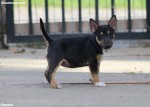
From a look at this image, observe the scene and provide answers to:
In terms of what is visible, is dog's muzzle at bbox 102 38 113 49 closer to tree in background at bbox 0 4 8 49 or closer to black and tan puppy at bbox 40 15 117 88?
black and tan puppy at bbox 40 15 117 88

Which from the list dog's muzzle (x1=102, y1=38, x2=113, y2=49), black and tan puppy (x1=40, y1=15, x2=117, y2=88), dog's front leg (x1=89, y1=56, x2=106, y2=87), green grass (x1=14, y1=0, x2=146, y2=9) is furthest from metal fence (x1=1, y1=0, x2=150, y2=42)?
dog's muzzle (x1=102, y1=38, x2=113, y2=49)

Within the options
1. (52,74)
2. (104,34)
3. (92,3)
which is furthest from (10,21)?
(104,34)

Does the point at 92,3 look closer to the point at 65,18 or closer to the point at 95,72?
the point at 65,18

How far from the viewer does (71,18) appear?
14.1m

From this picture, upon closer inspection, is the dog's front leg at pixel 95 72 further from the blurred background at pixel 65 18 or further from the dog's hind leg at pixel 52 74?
the blurred background at pixel 65 18

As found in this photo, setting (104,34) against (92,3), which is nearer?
(104,34)

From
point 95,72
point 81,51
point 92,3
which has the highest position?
point 92,3

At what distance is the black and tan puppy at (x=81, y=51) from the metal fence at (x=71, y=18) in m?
4.64

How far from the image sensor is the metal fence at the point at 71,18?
13836mm

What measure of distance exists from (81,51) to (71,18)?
16.6 feet

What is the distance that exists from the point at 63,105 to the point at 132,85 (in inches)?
71.3

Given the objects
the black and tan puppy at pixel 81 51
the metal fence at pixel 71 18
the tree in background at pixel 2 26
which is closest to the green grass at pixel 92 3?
the metal fence at pixel 71 18

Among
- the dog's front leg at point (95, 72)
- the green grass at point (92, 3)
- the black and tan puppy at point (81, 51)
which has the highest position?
the green grass at point (92, 3)

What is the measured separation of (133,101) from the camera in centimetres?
793
